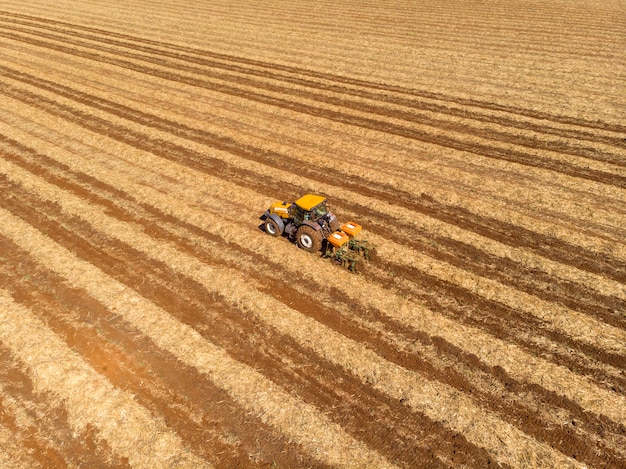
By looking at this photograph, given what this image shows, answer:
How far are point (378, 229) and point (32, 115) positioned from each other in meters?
18.2

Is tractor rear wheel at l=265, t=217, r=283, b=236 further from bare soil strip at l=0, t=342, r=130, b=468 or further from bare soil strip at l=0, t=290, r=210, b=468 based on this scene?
bare soil strip at l=0, t=342, r=130, b=468

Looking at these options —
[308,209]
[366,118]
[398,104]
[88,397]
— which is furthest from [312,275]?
[398,104]

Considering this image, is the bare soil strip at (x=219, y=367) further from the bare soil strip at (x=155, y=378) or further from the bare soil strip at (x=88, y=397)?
the bare soil strip at (x=88, y=397)

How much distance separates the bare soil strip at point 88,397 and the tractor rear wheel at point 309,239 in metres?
5.60

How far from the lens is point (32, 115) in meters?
19.2

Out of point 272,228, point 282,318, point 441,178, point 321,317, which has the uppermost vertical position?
point 441,178

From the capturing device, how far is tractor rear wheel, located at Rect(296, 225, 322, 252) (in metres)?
10.6

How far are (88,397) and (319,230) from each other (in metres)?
6.35

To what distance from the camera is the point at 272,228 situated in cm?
1152

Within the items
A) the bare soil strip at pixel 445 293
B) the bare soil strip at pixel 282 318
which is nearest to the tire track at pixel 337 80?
the bare soil strip at pixel 445 293

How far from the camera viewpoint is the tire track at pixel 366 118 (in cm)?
1506

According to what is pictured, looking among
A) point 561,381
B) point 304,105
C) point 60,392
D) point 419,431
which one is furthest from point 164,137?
point 561,381

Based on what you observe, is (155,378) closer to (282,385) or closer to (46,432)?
(46,432)

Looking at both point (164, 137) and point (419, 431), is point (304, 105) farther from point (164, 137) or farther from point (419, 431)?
point (419, 431)
